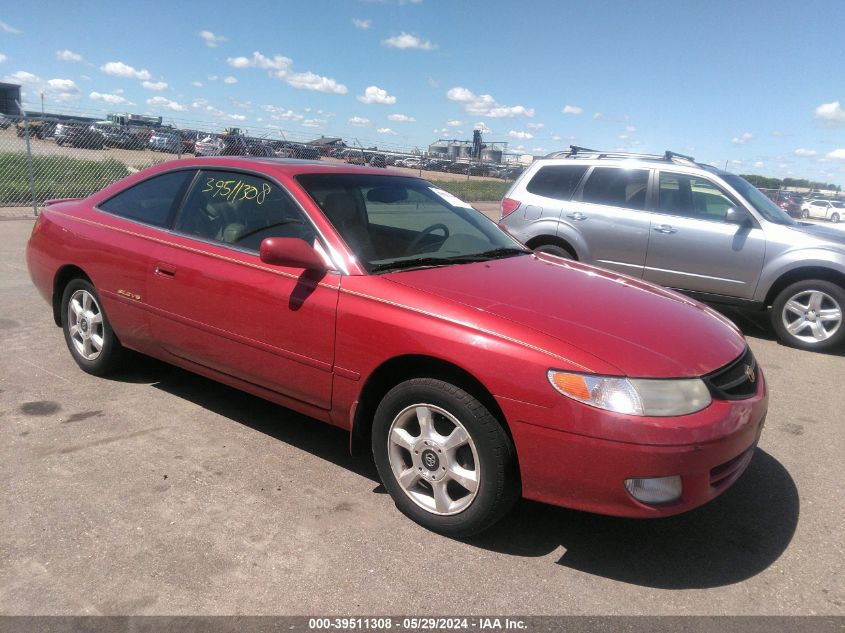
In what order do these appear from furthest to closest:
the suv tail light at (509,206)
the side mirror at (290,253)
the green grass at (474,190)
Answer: the green grass at (474,190) → the suv tail light at (509,206) → the side mirror at (290,253)

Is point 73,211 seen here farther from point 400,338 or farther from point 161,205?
point 400,338

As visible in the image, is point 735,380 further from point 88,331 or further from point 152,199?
point 88,331

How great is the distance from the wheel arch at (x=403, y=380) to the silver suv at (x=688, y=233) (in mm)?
4978

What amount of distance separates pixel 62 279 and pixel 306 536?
3001 millimetres

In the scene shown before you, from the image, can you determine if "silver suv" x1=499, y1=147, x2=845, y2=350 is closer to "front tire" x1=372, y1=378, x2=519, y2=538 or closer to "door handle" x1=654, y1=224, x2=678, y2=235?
"door handle" x1=654, y1=224, x2=678, y2=235

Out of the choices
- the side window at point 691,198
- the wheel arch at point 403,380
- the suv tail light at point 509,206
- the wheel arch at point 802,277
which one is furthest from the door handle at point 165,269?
the wheel arch at point 802,277

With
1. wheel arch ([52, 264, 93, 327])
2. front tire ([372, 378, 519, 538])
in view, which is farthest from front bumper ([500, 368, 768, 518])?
wheel arch ([52, 264, 93, 327])

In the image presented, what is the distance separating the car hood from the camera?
2.74 meters

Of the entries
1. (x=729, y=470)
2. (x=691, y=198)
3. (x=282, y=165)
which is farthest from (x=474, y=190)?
(x=729, y=470)

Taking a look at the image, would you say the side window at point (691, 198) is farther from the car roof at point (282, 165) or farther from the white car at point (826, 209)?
A: the white car at point (826, 209)

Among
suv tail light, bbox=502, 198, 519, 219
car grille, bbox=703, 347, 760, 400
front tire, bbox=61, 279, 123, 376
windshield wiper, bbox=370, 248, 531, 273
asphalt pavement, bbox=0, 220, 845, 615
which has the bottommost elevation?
asphalt pavement, bbox=0, 220, 845, 615

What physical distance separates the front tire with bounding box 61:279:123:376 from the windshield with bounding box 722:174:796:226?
20.0ft

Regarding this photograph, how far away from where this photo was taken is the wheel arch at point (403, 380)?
2832mm

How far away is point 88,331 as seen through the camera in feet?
15.2
